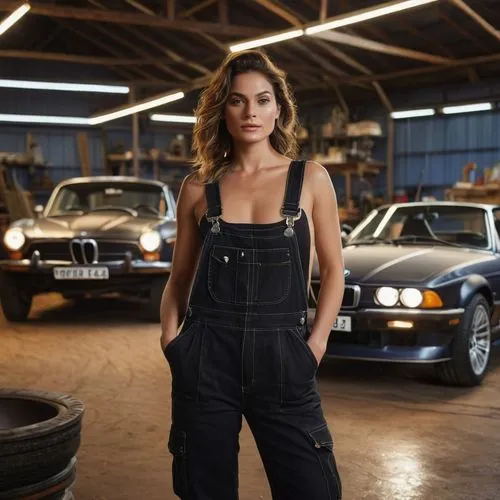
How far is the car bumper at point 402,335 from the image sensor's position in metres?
4.63

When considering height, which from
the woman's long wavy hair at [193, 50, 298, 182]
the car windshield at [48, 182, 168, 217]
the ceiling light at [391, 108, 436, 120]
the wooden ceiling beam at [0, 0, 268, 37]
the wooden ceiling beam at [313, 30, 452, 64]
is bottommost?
the car windshield at [48, 182, 168, 217]

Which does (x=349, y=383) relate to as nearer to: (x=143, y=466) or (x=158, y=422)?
(x=158, y=422)

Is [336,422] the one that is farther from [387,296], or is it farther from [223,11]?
[223,11]

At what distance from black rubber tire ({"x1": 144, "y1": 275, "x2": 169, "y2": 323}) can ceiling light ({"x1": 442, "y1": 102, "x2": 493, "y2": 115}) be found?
32.2ft

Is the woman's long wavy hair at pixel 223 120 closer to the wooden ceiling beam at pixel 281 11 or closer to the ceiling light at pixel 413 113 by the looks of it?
the wooden ceiling beam at pixel 281 11

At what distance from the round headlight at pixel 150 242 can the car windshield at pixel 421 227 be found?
7.04 feet

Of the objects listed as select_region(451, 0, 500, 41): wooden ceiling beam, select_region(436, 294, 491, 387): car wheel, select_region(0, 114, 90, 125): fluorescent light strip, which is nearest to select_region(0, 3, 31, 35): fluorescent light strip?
select_region(451, 0, 500, 41): wooden ceiling beam

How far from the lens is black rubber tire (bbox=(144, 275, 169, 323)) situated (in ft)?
24.3

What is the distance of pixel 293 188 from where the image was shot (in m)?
1.85

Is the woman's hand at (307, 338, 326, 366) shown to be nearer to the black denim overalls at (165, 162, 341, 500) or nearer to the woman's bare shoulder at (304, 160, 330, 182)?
the black denim overalls at (165, 162, 341, 500)

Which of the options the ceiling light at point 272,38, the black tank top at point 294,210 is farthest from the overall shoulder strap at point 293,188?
the ceiling light at point 272,38

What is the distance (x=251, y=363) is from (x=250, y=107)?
2.07 feet

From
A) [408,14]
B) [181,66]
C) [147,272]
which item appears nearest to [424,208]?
[147,272]

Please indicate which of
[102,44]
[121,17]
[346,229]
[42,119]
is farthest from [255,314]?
[42,119]
